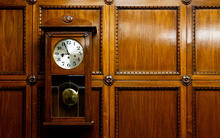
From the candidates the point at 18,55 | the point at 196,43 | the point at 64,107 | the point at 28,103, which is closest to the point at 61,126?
the point at 64,107

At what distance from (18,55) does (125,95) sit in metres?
0.95

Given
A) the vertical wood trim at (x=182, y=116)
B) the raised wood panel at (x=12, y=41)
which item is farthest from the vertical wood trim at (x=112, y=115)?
the raised wood panel at (x=12, y=41)

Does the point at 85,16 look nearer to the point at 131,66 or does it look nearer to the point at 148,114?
the point at 131,66

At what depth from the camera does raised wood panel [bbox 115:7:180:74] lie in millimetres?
2061

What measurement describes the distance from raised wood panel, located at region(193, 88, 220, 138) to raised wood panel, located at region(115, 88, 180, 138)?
148 millimetres

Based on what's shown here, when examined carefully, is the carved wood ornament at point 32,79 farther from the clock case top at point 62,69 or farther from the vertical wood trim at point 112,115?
the vertical wood trim at point 112,115

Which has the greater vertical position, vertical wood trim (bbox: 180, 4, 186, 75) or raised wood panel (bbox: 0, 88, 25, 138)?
vertical wood trim (bbox: 180, 4, 186, 75)

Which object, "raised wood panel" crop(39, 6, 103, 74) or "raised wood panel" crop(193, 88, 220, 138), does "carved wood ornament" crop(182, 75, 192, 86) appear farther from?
"raised wood panel" crop(39, 6, 103, 74)

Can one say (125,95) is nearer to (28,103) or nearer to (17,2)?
(28,103)

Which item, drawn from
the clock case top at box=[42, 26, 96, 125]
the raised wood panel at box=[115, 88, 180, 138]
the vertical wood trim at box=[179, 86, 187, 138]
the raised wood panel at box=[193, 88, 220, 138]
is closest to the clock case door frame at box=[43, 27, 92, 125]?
the clock case top at box=[42, 26, 96, 125]

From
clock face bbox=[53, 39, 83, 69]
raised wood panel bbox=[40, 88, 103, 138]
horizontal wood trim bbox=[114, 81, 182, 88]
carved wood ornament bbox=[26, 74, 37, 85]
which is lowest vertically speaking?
raised wood panel bbox=[40, 88, 103, 138]

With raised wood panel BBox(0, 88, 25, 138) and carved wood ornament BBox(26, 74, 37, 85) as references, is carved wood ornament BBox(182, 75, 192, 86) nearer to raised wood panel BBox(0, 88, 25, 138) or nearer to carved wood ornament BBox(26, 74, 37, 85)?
carved wood ornament BBox(26, 74, 37, 85)

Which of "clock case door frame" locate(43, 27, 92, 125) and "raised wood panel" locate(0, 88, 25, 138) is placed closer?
"clock case door frame" locate(43, 27, 92, 125)

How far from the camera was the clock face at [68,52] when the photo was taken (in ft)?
6.14
